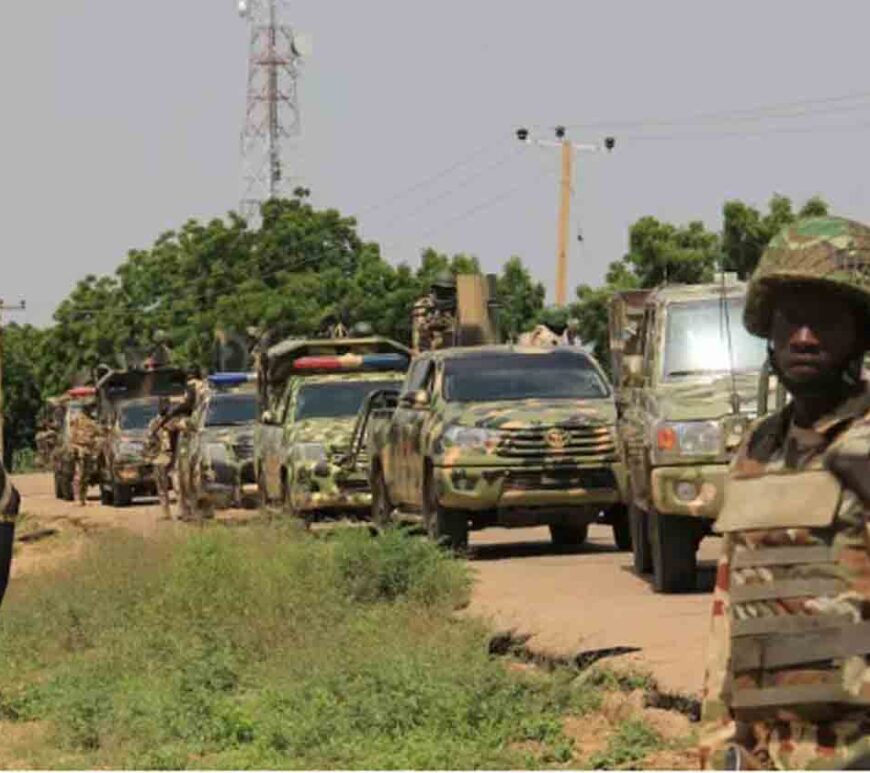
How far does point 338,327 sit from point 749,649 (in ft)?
93.8

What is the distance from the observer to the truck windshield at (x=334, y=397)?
2531 centimetres

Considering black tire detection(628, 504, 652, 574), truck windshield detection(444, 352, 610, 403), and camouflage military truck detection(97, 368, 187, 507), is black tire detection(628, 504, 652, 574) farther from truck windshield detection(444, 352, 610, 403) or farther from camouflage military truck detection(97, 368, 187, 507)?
camouflage military truck detection(97, 368, 187, 507)

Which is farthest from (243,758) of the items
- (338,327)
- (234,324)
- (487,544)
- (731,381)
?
(234,324)

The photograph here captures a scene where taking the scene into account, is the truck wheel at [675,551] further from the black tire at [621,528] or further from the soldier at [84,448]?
the soldier at [84,448]

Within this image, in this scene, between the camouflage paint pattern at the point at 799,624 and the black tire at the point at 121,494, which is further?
the black tire at the point at 121,494

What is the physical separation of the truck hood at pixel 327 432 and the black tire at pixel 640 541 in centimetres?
681

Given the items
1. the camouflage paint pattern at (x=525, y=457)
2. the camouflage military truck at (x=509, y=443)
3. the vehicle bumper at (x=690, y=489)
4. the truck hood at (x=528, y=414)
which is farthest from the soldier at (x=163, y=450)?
the vehicle bumper at (x=690, y=489)

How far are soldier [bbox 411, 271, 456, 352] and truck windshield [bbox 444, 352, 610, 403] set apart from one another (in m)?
8.71

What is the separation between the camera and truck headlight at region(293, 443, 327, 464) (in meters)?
24.3

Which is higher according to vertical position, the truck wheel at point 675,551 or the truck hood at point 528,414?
the truck hood at point 528,414

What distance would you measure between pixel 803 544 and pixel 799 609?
0.37 ft

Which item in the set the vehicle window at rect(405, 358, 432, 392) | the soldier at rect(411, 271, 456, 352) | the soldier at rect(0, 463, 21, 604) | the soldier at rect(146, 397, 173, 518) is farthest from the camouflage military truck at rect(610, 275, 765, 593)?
the soldier at rect(146, 397, 173, 518)

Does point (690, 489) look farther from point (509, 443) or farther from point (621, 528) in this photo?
point (621, 528)

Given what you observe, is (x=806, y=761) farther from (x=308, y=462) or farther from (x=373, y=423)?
(x=308, y=462)
